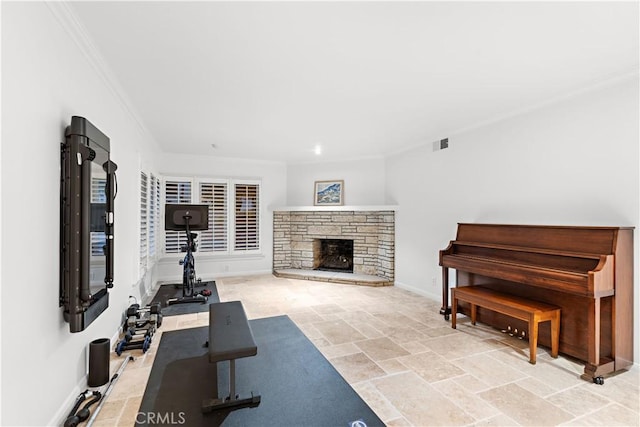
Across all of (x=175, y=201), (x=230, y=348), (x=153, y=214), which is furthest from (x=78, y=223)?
(x=175, y=201)

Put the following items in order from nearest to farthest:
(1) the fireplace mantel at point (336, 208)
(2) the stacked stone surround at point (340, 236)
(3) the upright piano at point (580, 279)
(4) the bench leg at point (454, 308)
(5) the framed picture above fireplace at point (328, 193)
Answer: (3) the upright piano at point (580, 279) → (4) the bench leg at point (454, 308) → (1) the fireplace mantel at point (336, 208) → (2) the stacked stone surround at point (340, 236) → (5) the framed picture above fireplace at point (328, 193)

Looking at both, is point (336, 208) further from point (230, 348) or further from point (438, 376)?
point (230, 348)

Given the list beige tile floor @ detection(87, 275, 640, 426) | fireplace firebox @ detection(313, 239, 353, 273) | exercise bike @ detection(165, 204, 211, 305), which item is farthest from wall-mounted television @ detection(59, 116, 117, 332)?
fireplace firebox @ detection(313, 239, 353, 273)

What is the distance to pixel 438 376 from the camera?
8.88ft

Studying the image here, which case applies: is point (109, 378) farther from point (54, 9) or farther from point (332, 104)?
point (332, 104)

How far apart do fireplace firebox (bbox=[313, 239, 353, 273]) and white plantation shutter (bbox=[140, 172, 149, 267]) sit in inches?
135

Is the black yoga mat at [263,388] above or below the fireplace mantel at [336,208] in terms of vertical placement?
below

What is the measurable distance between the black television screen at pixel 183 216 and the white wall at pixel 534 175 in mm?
3634

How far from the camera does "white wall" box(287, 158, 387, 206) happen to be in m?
6.51

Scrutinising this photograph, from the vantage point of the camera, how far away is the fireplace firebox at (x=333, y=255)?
23.2ft

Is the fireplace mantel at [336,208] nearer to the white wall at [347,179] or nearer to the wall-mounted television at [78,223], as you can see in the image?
the white wall at [347,179]

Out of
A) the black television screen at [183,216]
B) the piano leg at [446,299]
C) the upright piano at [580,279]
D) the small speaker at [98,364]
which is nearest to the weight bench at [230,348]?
the small speaker at [98,364]

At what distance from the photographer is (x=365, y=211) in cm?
650

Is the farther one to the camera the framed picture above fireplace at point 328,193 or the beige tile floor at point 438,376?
the framed picture above fireplace at point 328,193
